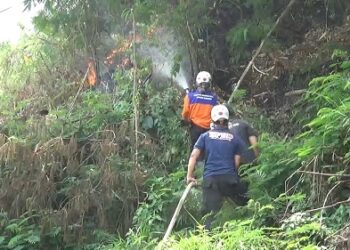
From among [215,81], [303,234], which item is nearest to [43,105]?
[215,81]

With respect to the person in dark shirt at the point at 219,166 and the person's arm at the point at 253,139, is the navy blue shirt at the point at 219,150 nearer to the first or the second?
the person in dark shirt at the point at 219,166

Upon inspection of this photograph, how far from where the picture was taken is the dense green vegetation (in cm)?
765

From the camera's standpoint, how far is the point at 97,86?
1453cm

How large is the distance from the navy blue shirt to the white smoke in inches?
176

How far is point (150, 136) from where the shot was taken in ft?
39.9

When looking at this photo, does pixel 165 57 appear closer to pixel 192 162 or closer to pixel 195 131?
pixel 195 131

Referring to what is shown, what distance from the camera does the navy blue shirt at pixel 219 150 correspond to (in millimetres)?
8430

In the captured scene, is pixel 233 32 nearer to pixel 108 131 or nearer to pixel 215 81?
pixel 215 81

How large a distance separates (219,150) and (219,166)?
0.65 feet

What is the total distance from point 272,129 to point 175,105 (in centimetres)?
202

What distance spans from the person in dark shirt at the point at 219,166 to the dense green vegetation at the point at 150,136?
0.22m

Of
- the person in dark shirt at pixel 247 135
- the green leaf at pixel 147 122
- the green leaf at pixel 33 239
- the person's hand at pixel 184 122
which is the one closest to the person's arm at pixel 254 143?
the person in dark shirt at pixel 247 135

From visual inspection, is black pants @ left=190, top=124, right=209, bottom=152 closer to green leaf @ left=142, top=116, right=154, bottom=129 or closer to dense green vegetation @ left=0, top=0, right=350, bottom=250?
dense green vegetation @ left=0, top=0, right=350, bottom=250

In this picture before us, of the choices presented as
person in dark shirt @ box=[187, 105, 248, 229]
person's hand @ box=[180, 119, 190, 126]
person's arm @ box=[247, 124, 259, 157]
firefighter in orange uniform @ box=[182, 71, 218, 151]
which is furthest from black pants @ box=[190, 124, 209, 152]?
person in dark shirt @ box=[187, 105, 248, 229]
